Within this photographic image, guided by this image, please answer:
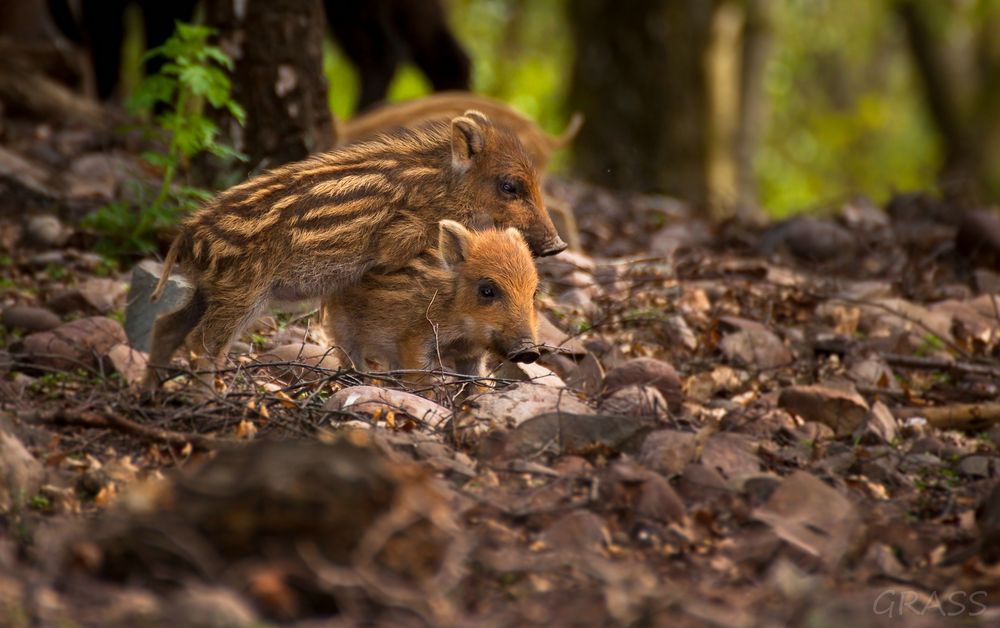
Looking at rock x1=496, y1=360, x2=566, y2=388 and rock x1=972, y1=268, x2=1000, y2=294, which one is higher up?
rock x1=496, y1=360, x2=566, y2=388

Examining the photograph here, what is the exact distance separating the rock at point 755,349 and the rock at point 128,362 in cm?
232

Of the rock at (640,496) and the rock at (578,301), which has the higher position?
the rock at (640,496)

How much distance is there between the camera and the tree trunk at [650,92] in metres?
12.1

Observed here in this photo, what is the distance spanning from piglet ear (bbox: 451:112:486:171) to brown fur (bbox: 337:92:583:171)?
1751 mm

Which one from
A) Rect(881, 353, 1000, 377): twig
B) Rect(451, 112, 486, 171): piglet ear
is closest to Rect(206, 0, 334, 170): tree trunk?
Rect(451, 112, 486, 171): piglet ear

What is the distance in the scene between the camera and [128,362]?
4.43m

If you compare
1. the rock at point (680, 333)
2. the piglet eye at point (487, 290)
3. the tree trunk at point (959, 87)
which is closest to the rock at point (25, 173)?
the piglet eye at point (487, 290)

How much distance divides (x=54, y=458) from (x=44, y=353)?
39.6 inches

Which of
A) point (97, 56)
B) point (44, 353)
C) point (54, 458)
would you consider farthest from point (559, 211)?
point (97, 56)

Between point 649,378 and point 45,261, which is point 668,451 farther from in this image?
point 45,261

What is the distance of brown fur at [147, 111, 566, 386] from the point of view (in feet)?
14.9

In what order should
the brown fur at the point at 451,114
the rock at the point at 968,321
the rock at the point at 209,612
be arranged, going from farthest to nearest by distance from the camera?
the brown fur at the point at 451,114
the rock at the point at 968,321
the rock at the point at 209,612

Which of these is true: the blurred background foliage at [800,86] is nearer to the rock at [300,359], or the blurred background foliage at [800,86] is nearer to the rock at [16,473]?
the rock at [300,359]

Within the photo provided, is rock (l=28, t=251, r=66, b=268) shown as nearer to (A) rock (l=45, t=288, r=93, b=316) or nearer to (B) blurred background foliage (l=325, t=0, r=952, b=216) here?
(A) rock (l=45, t=288, r=93, b=316)
